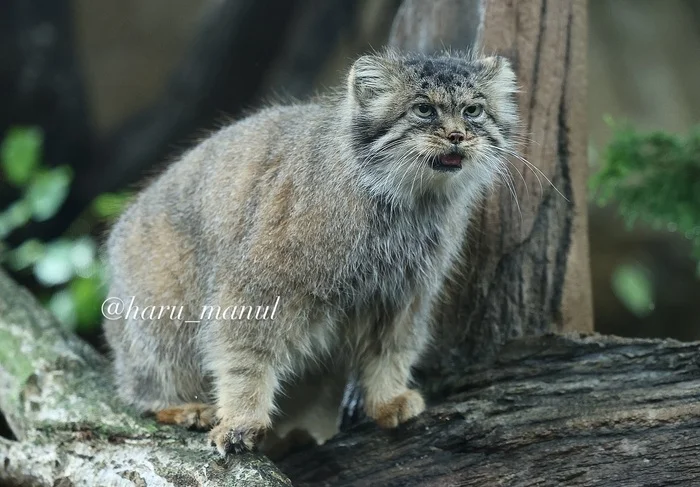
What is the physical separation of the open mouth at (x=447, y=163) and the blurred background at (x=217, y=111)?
6.25 feet

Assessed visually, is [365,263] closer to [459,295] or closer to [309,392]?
[459,295]

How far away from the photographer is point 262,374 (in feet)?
12.2

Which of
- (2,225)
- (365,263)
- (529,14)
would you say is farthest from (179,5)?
(365,263)

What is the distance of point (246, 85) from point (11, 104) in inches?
81.0

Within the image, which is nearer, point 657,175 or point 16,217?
point 657,175

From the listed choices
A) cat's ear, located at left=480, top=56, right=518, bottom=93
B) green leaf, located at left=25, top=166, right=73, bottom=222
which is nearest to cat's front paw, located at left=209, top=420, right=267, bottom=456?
cat's ear, located at left=480, top=56, right=518, bottom=93

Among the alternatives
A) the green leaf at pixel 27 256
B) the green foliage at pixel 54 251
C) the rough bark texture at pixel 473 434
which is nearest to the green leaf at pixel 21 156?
the green foliage at pixel 54 251

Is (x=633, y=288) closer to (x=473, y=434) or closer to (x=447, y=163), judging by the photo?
(x=473, y=434)

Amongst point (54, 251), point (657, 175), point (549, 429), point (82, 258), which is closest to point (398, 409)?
point (549, 429)

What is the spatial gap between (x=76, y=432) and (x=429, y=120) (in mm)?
2190

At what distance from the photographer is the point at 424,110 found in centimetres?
344

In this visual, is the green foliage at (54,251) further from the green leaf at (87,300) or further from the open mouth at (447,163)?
the open mouth at (447,163)

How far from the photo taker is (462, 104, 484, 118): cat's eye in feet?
11.4

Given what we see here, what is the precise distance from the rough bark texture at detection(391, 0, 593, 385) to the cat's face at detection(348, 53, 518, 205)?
18.3 inches
